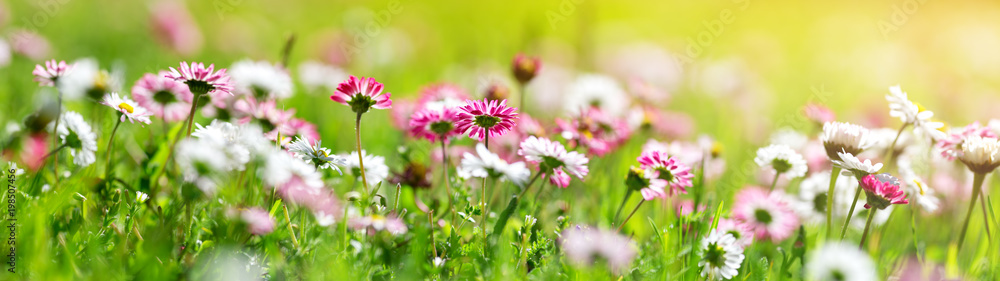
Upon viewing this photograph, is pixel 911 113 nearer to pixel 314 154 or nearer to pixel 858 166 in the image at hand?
pixel 858 166

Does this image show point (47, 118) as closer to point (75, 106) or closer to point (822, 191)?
Result: point (75, 106)

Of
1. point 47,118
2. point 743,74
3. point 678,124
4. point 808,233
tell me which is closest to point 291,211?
point 47,118

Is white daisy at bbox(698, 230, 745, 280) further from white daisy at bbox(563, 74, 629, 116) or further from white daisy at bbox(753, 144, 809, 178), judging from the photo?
white daisy at bbox(563, 74, 629, 116)

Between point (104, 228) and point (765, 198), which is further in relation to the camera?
point (765, 198)

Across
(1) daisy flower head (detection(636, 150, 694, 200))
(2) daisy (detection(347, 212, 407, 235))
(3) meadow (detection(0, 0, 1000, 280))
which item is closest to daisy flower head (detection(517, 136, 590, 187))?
(3) meadow (detection(0, 0, 1000, 280))

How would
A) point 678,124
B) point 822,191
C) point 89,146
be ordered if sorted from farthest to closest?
point 678,124 → point 822,191 → point 89,146
